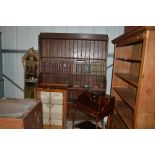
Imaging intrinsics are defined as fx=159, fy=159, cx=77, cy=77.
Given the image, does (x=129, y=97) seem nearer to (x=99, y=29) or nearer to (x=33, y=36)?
(x=99, y=29)

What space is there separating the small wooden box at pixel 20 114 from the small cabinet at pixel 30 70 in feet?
7.32

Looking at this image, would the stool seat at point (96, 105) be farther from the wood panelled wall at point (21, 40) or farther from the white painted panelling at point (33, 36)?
the white painted panelling at point (33, 36)

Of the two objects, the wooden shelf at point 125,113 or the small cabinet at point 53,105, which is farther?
the small cabinet at point 53,105

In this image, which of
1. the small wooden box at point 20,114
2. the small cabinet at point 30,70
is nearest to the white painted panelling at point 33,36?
the small cabinet at point 30,70

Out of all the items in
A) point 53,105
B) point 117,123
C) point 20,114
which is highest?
point 20,114

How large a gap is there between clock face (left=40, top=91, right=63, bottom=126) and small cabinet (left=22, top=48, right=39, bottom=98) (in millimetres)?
656

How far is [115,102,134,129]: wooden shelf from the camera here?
7.28ft

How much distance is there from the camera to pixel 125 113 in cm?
261

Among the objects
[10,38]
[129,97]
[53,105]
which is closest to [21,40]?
[10,38]

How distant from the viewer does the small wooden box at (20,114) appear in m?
1.18

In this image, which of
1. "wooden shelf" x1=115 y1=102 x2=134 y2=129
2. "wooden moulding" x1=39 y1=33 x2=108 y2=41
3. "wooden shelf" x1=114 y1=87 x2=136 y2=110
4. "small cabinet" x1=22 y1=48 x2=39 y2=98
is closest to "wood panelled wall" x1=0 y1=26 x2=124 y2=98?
"small cabinet" x1=22 y1=48 x2=39 y2=98

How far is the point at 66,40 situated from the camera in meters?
3.64

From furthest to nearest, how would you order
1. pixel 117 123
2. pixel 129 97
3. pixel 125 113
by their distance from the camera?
pixel 117 123
pixel 125 113
pixel 129 97

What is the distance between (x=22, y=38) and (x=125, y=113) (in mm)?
2957
